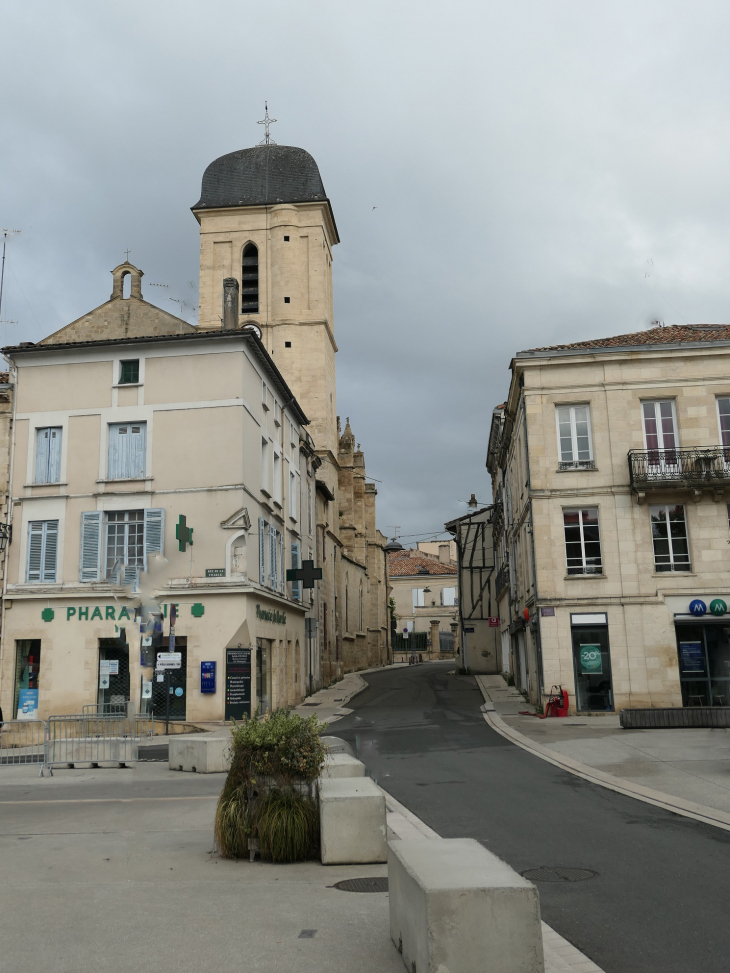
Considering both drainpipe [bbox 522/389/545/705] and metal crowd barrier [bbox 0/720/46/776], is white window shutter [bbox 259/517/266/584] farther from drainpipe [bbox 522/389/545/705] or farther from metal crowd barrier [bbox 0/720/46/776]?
drainpipe [bbox 522/389/545/705]

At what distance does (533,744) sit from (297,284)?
4209cm

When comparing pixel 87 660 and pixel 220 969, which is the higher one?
pixel 87 660

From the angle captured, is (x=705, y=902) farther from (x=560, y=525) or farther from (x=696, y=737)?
(x=560, y=525)

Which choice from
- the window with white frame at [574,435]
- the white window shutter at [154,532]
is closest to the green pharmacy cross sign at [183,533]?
the white window shutter at [154,532]

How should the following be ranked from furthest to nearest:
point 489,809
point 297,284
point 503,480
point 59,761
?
point 297,284 → point 503,480 → point 59,761 → point 489,809

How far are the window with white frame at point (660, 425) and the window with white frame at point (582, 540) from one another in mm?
2623

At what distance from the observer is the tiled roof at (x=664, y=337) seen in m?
27.1

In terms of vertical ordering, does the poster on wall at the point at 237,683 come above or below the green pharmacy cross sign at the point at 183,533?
below

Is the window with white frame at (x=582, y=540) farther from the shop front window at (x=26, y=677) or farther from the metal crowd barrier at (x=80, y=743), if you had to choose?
the shop front window at (x=26, y=677)

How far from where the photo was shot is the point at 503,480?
3934cm

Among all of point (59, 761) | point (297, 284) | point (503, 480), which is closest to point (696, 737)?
point (59, 761)

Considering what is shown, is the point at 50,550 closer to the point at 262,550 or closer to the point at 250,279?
the point at 262,550

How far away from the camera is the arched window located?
55719mm

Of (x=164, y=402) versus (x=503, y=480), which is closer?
(x=164, y=402)
